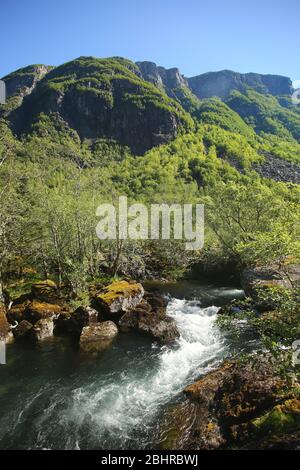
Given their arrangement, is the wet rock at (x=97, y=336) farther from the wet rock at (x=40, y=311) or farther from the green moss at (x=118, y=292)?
the wet rock at (x=40, y=311)

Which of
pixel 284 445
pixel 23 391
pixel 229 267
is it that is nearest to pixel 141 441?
pixel 284 445

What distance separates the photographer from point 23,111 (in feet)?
656

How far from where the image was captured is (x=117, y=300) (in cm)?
3008

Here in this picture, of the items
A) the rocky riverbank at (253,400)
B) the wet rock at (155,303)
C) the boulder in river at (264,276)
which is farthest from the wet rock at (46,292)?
the rocky riverbank at (253,400)

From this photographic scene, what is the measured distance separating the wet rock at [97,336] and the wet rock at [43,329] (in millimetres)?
3163

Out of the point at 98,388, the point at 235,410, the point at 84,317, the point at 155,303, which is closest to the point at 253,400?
the point at 235,410

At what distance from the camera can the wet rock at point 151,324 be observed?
2641 cm

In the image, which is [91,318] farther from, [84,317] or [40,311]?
[40,311]

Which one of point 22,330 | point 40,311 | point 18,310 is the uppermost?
point 40,311

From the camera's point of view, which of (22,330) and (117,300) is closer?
(22,330)

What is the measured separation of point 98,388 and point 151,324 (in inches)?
358

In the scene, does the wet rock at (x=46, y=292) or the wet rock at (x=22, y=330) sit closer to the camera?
the wet rock at (x=22, y=330)

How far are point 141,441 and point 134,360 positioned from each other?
28.6 ft

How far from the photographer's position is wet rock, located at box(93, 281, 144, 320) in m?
29.6
